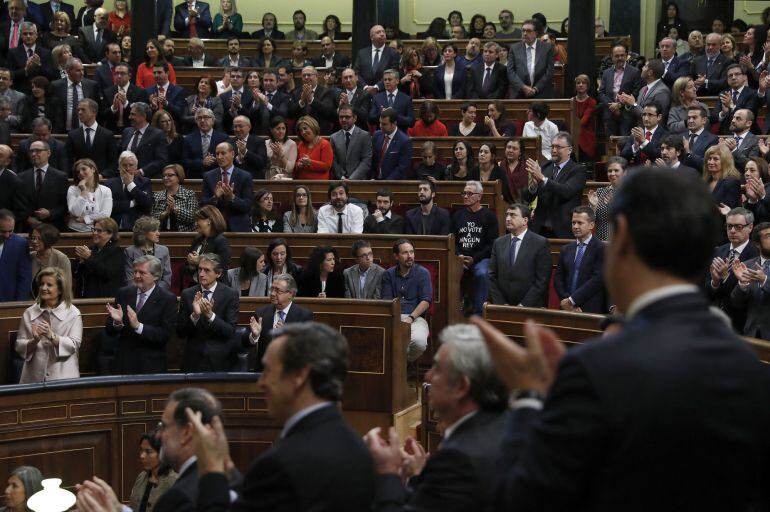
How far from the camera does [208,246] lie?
8.12 metres

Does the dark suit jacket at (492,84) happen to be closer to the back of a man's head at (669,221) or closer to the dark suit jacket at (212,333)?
the dark suit jacket at (212,333)

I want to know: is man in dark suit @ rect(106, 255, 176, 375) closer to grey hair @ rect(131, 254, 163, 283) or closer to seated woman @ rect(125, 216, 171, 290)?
grey hair @ rect(131, 254, 163, 283)

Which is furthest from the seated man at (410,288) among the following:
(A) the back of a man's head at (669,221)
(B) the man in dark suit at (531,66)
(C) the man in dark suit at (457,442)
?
(A) the back of a man's head at (669,221)

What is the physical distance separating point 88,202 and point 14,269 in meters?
1.06

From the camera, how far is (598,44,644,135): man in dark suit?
11148 mm

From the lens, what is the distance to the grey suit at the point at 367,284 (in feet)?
26.6

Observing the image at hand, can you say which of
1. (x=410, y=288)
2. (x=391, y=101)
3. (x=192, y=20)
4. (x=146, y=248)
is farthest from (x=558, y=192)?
(x=192, y=20)

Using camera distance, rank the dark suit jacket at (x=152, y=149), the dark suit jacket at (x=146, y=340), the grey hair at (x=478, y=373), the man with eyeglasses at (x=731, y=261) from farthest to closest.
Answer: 1. the dark suit jacket at (x=152, y=149)
2. the dark suit jacket at (x=146, y=340)
3. the man with eyeglasses at (x=731, y=261)
4. the grey hair at (x=478, y=373)

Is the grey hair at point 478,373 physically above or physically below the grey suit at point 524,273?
above

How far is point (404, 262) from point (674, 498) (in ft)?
21.4

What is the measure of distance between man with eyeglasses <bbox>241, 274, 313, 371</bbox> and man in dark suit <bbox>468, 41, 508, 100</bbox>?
209 inches

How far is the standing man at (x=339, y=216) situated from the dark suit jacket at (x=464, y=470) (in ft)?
22.0

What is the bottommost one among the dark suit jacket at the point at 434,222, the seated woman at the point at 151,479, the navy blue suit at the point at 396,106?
the seated woman at the point at 151,479

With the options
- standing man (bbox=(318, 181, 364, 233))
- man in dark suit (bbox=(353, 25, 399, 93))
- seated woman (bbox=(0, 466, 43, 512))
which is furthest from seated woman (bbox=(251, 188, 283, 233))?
seated woman (bbox=(0, 466, 43, 512))
